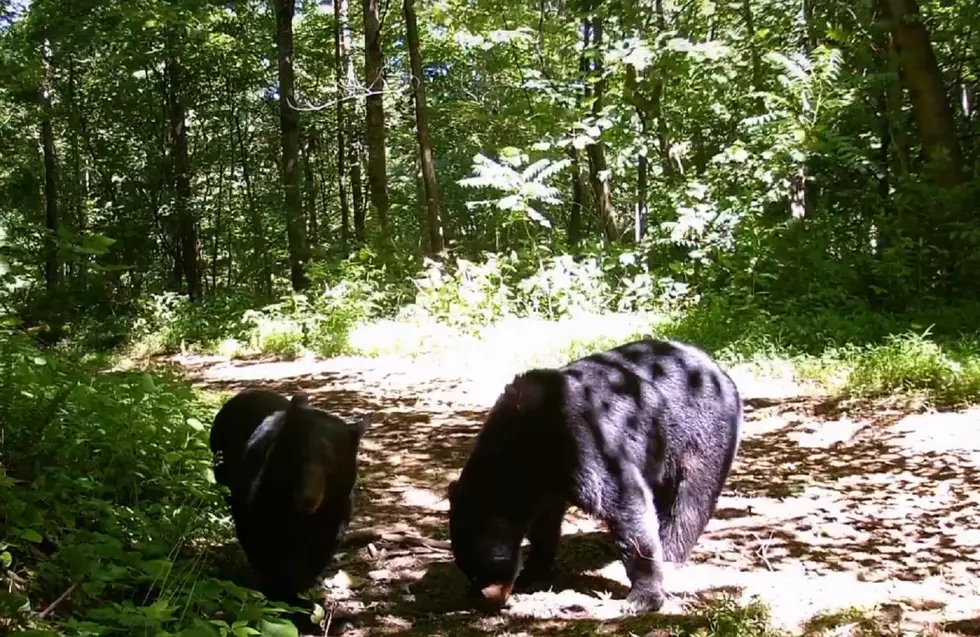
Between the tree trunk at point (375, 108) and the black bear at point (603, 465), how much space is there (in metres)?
12.6

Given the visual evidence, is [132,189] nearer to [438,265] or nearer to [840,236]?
[438,265]

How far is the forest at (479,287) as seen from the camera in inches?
141

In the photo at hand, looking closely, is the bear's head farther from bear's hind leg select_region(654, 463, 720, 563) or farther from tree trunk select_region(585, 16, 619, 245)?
tree trunk select_region(585, 16, 619, 245)

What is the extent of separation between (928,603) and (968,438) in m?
3.26

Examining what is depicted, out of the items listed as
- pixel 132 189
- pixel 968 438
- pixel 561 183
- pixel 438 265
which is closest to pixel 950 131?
pixel 968 438

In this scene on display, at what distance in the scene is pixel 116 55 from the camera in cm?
2098

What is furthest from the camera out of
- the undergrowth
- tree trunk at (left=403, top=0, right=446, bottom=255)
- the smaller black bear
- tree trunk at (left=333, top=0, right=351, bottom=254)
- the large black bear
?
tree trunk at (left=333, top=0, right=351, bottom=254)

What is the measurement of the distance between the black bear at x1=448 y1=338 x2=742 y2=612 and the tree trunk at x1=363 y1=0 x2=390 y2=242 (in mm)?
12617

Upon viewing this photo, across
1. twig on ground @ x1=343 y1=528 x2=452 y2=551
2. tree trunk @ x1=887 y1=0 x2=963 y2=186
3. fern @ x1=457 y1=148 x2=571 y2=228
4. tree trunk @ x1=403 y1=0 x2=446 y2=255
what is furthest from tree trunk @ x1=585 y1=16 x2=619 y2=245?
twig on ground @ x1=343 y1=528 x2=452 y2=551

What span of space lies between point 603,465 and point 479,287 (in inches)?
373

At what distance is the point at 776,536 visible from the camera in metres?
4.65

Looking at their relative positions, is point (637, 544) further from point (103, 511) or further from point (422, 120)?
point (422, 120)

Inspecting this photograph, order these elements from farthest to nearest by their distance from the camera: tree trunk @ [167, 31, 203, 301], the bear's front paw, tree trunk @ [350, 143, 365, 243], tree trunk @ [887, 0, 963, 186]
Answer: tree trunk @ [350, 143, 365, 243], tree trunk @ [167, 31, 203, 301], tree trunk @ [887, 0, 963, 186], the bear's front paw

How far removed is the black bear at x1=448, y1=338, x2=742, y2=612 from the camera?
3.57 metres
